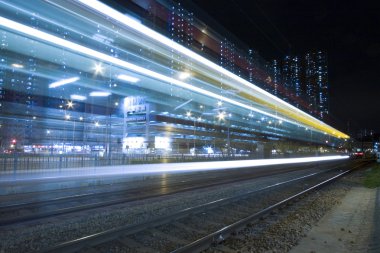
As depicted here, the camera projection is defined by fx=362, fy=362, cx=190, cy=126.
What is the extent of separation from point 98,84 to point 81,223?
12116 mm

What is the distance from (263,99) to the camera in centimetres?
4319

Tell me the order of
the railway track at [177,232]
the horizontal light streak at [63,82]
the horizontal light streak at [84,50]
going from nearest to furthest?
1. the railway track at [177,232]
2. the horizontal light streak at [84,50]
3. the horizontal light streak at [63,82]

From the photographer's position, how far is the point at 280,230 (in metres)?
8.84

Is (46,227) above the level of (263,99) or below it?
below

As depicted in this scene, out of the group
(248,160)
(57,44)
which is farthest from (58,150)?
(248,160)

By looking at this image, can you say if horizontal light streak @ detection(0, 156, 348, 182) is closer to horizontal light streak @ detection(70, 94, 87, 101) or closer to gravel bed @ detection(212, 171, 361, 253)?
horizontal light streak @ detection(70, 94, 87, 101)

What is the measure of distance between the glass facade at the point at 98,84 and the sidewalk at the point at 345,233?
13.2 metres

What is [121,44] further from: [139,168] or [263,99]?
[263,99]

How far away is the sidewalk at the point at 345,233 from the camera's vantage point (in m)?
7.42

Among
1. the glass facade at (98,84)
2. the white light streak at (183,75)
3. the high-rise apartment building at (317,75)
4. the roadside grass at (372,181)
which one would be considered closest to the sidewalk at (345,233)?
the roadside grass at (372,181)

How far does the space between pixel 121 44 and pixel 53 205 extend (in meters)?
10.5

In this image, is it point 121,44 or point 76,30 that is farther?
point 121,44

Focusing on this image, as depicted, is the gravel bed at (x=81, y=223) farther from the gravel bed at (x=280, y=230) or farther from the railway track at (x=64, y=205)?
the gravel bed at (x=280, y=230)

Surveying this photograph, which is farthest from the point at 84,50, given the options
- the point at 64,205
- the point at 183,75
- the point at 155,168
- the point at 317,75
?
the point at 317,75
